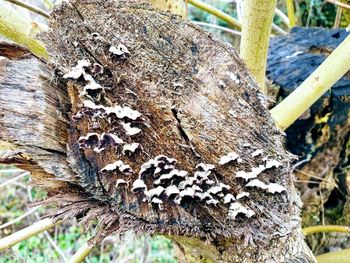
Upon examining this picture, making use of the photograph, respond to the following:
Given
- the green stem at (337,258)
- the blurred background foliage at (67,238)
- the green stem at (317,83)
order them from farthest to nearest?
the blurred background foliage at (67,238) → the green stem at (337,258) → the green stem at (317,83)

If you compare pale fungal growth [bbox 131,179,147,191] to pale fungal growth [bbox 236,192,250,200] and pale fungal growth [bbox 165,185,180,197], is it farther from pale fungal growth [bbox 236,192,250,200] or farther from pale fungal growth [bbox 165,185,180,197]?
pale fungal growth [bbox 236,192,250,200]

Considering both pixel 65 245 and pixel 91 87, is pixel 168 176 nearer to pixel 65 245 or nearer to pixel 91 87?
pixel 91 87

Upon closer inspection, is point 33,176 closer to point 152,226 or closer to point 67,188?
point 67,188

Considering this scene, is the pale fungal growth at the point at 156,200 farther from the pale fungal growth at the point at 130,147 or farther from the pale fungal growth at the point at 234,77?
the pale fungal growth at the point at 234,77

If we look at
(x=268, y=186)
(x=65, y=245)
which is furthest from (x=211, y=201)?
(x=65, y=245)

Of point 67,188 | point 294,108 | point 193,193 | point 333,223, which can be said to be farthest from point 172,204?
point 333,223

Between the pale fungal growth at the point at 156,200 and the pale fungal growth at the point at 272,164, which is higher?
the pale fungal growth at the point at 272,164

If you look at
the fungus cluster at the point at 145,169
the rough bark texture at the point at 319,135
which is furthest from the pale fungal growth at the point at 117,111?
the rough bark texture at the point at 319,135
